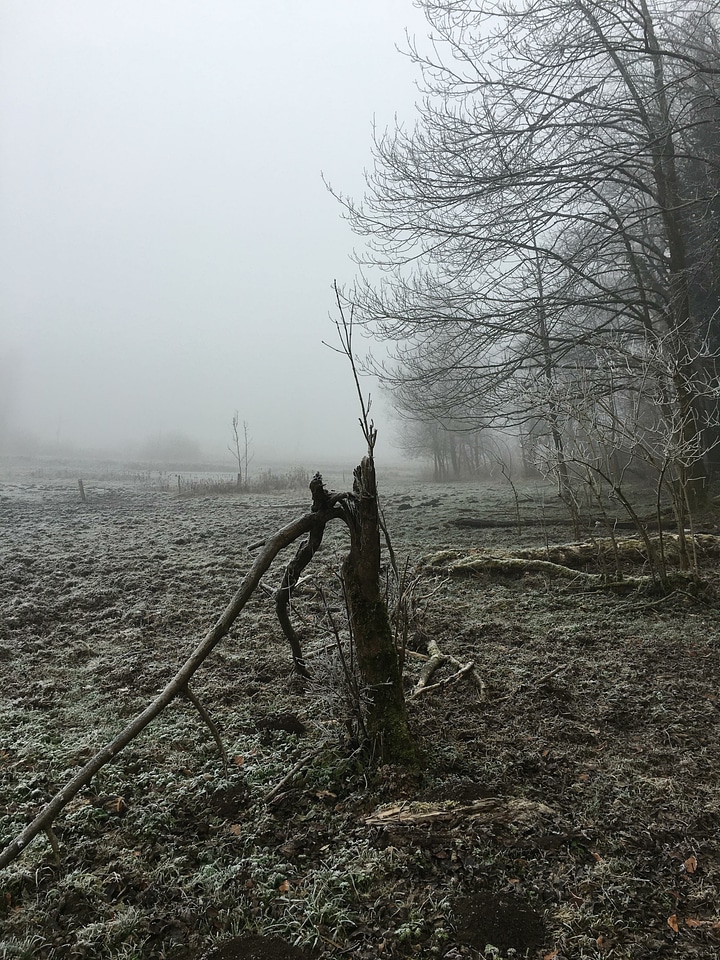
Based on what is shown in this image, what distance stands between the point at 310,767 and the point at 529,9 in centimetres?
877

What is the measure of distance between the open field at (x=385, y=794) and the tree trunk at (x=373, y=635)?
5.9 inches

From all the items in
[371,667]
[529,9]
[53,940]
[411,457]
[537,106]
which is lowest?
[53,940]

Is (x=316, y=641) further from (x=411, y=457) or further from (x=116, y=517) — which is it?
(x=411, y=457)

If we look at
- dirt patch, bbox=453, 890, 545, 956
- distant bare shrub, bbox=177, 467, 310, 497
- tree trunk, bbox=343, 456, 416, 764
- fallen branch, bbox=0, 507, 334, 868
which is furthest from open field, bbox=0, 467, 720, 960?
distant bare shrub, bbox=177, 467, 310, 497

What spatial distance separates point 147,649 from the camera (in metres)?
4.50

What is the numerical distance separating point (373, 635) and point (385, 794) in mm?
677

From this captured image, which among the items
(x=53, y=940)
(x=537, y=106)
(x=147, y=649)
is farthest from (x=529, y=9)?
(x=53, y=940)

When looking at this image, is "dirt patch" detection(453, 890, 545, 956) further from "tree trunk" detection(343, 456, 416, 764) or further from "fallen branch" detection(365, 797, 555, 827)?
"tree trunk" detection(343, 456, 416, 764)

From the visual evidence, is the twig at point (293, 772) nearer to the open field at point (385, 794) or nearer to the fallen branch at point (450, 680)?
the open field at point (385, 794)

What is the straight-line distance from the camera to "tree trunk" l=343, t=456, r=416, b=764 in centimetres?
267

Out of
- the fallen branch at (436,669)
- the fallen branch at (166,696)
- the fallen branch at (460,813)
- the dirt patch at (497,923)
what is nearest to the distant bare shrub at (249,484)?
the fallen branch at (436,669)

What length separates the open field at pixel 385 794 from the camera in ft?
6.07

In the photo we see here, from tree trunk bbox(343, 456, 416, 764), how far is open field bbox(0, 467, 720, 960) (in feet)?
0.49

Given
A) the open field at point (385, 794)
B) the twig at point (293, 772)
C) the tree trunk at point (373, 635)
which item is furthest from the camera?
the tree trunk at point (373, 635)
